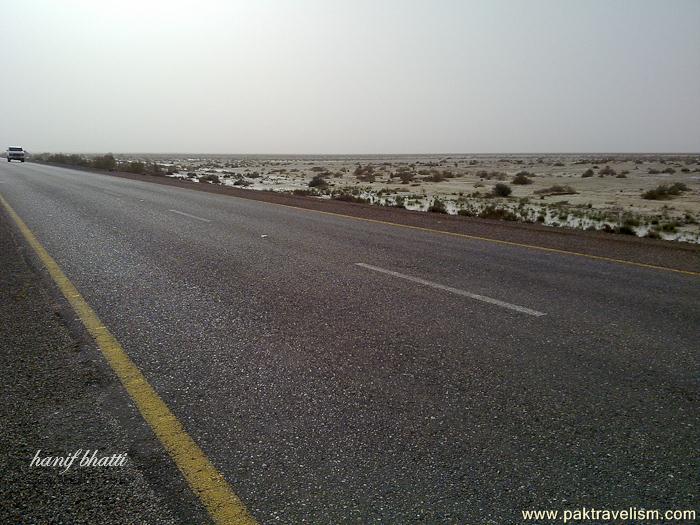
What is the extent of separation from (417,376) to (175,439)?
5.63 feet

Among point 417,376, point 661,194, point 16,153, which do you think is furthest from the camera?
point 16,153

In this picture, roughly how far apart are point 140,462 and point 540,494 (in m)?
2.03

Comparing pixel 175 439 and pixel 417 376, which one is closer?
pixel 175 439

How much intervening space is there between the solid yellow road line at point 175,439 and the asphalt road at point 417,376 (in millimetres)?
62

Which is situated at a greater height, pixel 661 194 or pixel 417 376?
pixel 417 376

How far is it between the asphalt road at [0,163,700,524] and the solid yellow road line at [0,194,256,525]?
2.4 inches

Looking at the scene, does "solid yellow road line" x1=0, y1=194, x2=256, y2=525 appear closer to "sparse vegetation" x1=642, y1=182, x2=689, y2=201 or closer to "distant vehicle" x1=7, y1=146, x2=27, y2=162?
"sparse vegetation" x1=642, y1=182, x2=689, y2=201

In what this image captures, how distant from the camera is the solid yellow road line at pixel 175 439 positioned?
7.52ft

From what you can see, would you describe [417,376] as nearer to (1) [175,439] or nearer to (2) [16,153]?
(1) [175,439]

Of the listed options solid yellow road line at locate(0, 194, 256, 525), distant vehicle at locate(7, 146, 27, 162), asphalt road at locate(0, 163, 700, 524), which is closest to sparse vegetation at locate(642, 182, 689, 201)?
asphalt road at locate(0, 163, 700, 524)

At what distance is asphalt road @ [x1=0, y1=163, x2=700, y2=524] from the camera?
2467 millimetres

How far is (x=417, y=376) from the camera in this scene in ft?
12.0

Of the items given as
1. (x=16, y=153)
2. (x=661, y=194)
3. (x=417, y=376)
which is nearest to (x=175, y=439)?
(x=417, y=376)

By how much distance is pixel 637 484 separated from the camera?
249cm
